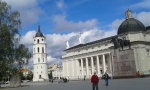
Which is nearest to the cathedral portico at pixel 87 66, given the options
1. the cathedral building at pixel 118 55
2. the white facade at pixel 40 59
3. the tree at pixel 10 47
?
the cathedral building at pixel 118 55

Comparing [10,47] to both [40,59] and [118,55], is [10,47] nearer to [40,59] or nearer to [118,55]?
[118,55]

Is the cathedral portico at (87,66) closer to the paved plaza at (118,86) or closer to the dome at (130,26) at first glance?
the dome at (130,26)

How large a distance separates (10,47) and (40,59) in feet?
278

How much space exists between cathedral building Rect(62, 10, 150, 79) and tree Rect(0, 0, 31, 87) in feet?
55.2

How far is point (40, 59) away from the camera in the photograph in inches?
4911

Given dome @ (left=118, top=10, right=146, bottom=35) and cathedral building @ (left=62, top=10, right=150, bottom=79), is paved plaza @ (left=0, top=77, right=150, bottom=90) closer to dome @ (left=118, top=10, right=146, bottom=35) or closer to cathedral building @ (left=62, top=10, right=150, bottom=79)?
cathedral building @ (left=62, top=10, right=150, bottom=79)

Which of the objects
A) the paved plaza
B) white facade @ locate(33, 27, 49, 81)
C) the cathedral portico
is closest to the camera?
the paved plaza

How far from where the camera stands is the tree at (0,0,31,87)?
38.7 metres

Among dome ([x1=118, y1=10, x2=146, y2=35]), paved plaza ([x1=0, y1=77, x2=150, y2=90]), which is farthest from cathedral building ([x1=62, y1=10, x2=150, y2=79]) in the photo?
paved plaza ([x1=0, y1=77, x2=150, y2=90])

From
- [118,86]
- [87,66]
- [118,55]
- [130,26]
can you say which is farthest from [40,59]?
[118,86]

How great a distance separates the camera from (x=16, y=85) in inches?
1608

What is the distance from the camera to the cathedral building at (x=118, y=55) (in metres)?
33.5

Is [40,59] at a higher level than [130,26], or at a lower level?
lower

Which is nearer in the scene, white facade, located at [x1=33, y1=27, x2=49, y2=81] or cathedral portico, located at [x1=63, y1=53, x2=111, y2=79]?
cathedral portico, located at [x1=63, y1=53, x2=111, y2=79]
